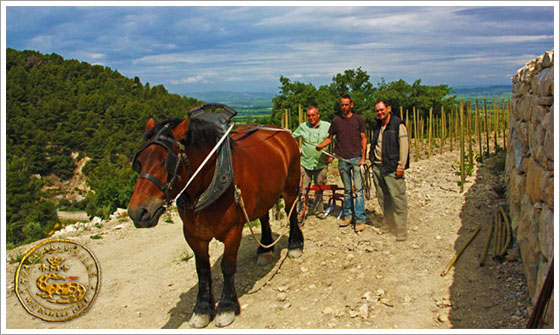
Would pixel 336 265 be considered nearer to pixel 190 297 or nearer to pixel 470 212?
pixel 190 297

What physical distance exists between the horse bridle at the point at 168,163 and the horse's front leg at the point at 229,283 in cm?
88

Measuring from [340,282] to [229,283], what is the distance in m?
1.26

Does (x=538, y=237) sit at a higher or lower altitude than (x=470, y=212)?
higher

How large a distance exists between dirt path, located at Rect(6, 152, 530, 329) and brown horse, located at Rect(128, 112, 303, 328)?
460mm

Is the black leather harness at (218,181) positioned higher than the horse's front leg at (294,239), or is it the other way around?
the black leather harness at (218,181)

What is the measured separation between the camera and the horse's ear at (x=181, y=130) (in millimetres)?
3256

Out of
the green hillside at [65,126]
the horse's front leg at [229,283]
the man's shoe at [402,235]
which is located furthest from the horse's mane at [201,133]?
the green hillside at [65,126]

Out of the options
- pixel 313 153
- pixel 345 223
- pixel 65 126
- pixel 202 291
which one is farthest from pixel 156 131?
pixel 65 126

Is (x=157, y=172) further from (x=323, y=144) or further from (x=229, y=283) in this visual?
(x=323, y=144)

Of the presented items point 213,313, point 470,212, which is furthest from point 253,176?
point 470,212

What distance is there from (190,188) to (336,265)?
2329 mm

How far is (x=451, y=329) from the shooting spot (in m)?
3.30

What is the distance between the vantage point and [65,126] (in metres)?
64.2

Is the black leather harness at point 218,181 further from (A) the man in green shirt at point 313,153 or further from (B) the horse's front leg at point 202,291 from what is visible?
(A) the man in green shirt at point 313,153
